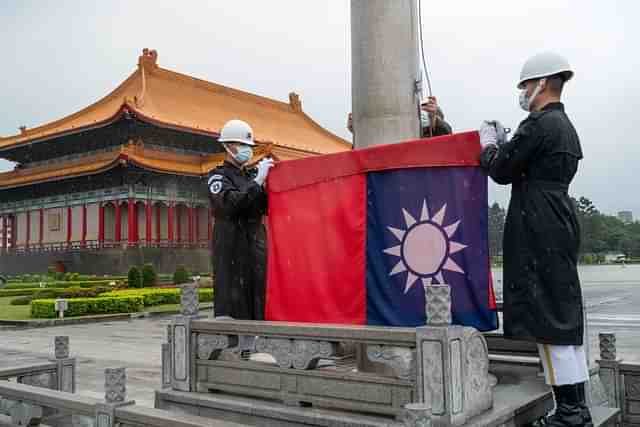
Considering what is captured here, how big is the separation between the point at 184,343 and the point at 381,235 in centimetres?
149

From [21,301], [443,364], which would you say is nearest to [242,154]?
[443,364]

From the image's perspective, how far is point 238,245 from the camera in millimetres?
4695

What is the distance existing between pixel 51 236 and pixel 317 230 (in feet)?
109

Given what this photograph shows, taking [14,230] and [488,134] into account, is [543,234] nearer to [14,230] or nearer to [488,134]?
[488,134]

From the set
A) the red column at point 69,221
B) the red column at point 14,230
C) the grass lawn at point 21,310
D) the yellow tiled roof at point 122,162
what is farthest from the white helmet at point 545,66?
the red column at point 14,230

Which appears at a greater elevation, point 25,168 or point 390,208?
point 25,168

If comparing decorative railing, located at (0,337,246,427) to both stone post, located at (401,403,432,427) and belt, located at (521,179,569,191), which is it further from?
belt, located at (521,179,569,191)

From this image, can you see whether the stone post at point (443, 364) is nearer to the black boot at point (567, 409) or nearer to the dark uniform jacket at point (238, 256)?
the black boot at point (567, 409)

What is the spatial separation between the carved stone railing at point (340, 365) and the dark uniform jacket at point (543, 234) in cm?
34

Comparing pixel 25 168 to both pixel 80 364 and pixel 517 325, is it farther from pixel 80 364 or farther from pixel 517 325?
pixel 517 325

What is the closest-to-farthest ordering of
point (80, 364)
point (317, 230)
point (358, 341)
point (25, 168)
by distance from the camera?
point (358, 341) → point (317, 230) → point (80, 364) → point (25, 168)

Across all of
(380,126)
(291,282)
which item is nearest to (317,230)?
(291,282)

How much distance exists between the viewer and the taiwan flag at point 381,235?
12.1 ft

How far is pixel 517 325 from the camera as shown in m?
3.37
